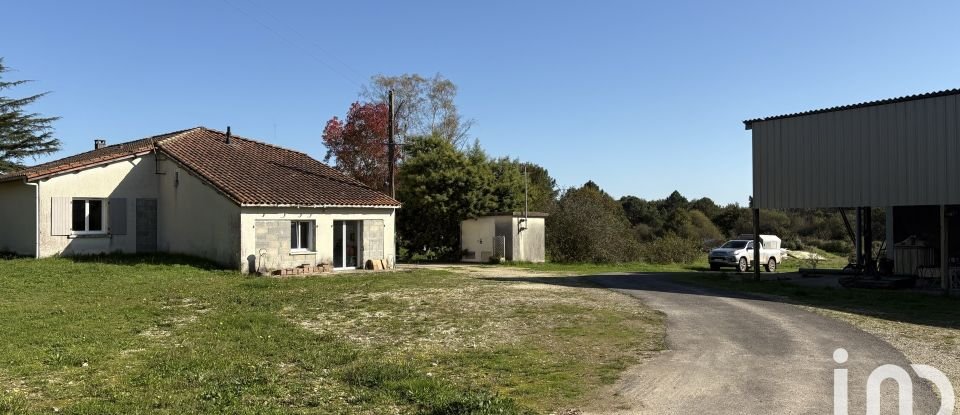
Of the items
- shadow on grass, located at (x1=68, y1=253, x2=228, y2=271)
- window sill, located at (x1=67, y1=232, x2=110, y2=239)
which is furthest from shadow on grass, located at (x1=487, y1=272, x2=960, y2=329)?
window sill, located at (x1=67, y1=232, x2=110, y2=239)

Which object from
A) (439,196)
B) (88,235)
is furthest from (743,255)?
(88,235)

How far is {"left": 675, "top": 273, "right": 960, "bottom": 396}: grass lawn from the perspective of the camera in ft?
30.1

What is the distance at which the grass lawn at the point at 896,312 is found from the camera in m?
9.16

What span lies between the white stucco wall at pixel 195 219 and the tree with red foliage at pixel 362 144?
715 inches

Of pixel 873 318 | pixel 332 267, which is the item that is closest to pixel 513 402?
pixel 873 318

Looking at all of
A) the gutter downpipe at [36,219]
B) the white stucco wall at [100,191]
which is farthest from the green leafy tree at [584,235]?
the gutter downpipe at [36,219]

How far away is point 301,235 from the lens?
79.3 ft

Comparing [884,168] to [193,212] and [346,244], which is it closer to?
[346,244]

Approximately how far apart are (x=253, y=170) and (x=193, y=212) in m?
3.11

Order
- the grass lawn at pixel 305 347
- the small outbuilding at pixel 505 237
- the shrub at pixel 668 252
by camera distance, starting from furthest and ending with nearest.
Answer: the shrub at pixel 668 252, the small outbuilding at pixel 505 237, the grass lawn at pixel 305 347

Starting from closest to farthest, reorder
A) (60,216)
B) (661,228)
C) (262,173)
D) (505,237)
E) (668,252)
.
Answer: (60,216) < (262,173) < (505,237) < (668,252) < (661,228)

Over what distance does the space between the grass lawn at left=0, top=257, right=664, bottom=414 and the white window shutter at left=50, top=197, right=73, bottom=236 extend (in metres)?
5.15

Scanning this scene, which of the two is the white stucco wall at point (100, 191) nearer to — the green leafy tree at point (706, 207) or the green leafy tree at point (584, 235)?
the green leafy tree at point (584, 235)

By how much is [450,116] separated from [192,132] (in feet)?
64.9
